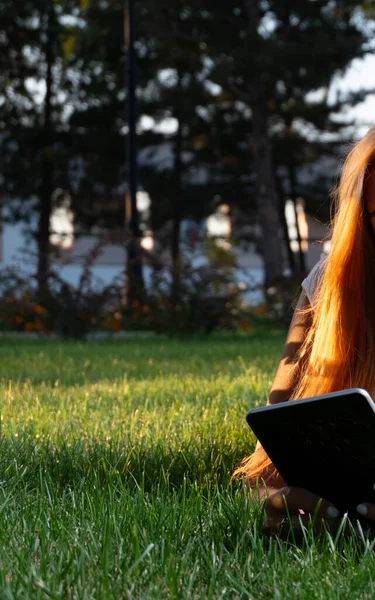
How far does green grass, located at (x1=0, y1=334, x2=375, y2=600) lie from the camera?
162 cm

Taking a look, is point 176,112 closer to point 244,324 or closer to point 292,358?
point 244,324

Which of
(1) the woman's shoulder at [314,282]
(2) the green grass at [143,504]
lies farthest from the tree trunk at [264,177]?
(1) the woman's shoulder at [314,282]

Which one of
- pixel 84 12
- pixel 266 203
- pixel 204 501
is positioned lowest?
pixel 204 501

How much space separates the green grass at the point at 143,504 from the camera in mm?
1625

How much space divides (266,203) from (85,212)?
708 cm

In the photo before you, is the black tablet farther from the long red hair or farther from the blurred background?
the blurred background

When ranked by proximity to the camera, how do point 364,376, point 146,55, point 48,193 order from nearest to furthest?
1. point 364,376
2. point 146,55
3. point 48,193

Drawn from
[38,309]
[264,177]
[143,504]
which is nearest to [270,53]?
[264,177]

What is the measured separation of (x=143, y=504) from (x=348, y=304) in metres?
0.70

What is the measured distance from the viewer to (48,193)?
24.3m

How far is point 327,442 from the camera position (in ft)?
5.93

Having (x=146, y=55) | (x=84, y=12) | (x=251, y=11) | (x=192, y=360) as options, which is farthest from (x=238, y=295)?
(x=146, y=55)

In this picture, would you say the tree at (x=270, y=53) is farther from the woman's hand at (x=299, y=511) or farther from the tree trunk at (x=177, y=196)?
the woman's hand at (x=299, y=511)

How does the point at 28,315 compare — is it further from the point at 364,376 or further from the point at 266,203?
the point at 364,376
